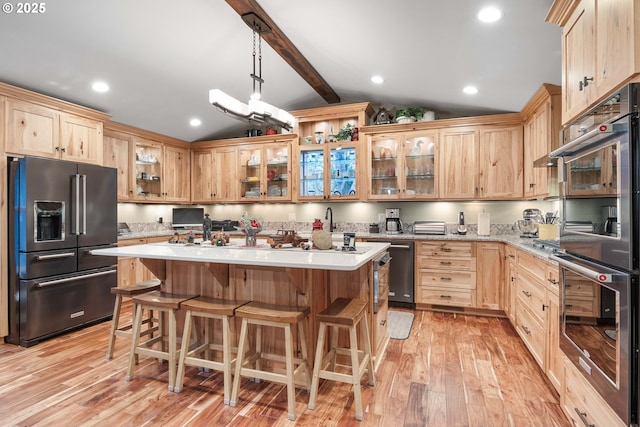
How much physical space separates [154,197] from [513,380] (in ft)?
16.6

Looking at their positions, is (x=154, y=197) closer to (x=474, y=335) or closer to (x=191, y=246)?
(x=191, y=246)

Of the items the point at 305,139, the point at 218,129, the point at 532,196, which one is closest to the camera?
the point at 532,196

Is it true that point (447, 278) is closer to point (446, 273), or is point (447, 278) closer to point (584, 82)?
point (446, 273)

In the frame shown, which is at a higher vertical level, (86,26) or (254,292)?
(86,26)

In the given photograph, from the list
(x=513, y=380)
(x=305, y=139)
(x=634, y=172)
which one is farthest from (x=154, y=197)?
(x=634, y=172)

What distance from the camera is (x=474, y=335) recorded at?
135 inches

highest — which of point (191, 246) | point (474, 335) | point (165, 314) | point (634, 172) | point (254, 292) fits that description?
point (634, 172)

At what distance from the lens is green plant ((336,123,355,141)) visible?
4.96 metres

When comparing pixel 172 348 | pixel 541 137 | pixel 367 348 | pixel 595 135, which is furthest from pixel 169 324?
pixel 541 137

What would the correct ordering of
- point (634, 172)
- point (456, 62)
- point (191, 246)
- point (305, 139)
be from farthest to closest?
1. point (305, 139)
2. point (456, 62)
3. point (191, 246)
4. point (634, 172)

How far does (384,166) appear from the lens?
4.85 meters

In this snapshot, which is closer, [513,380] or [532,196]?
[513,380]

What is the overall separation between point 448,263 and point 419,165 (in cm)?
138

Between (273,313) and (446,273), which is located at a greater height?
(273,313)
